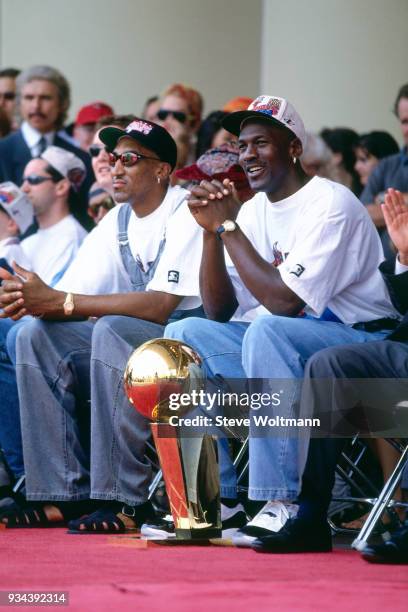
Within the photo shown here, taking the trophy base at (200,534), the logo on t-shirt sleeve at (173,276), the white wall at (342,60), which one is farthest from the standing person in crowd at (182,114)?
the trophy base at (200,534)

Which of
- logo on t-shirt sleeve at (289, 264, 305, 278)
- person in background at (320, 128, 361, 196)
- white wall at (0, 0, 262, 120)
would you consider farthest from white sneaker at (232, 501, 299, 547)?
white wall at (0, 0, 262, 120)

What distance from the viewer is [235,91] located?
39.1 feet

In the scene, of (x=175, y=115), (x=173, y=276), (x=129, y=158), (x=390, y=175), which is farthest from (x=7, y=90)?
(x=173, y=276)

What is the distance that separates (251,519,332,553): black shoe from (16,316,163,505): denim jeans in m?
1.06

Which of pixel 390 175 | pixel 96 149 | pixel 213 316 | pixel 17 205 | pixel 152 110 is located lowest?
pixel 213 316

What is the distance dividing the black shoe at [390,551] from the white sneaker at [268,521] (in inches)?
20.1

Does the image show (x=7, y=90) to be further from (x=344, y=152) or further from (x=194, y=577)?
(x=194, y=577)

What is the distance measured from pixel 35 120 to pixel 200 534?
461cm

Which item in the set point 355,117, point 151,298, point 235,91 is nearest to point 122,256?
point 151,298

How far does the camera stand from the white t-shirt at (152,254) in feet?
20.5

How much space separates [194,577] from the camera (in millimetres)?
4289

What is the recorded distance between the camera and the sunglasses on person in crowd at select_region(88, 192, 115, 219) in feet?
25.6

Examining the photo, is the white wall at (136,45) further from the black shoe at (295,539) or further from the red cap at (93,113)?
the black shoe at (295,539)

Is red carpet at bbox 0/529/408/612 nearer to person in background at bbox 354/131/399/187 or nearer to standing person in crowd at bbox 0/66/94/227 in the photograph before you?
person in background at bbox 354/131/399/187
